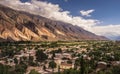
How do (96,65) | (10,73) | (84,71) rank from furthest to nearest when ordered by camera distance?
(96,65), (10,73), (84,71)

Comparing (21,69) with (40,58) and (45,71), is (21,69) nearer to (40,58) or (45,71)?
(45,71)

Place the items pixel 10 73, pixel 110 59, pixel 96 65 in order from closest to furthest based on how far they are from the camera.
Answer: pixel 10 73, pixel 96 65, pixel 110 59

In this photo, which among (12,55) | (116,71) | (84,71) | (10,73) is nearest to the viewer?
(84,71)

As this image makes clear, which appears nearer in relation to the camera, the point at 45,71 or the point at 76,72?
the point at 76,72

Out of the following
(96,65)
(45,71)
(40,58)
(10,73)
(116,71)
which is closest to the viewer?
(116,71)

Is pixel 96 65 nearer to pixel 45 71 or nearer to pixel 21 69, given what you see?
pixel 45 71

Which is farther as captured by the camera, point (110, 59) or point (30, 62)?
point (30, 62)

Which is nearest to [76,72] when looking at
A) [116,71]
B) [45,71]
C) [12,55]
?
[116,71]


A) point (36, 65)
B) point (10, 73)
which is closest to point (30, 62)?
point (36, 65)
